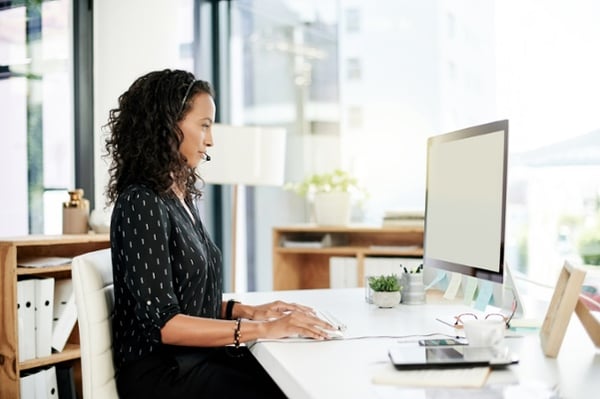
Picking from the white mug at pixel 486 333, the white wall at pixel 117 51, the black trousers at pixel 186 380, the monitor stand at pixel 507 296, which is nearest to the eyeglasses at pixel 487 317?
the monitor stand at pixel 507 296

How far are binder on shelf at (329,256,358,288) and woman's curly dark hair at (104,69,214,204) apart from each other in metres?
1.96

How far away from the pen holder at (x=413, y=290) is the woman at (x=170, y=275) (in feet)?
1.25

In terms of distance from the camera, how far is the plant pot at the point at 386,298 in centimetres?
186

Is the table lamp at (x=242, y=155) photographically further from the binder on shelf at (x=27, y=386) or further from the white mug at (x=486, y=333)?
the white mug at (x=486, y=333)

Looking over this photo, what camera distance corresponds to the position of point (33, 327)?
2711 millimetres

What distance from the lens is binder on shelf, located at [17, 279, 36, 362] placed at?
266 centimetres

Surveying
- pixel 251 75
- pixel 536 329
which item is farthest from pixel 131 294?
pixel 251 75

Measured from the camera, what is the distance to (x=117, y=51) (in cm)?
365

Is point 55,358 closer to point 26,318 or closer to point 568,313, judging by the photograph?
point 26,318

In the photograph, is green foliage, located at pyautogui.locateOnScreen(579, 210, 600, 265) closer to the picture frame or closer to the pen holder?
the pen holder

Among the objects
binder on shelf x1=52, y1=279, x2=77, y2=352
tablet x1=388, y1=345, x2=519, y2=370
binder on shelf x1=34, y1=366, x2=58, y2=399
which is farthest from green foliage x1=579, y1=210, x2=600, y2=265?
binder on shelf x1=34, y1=366, x2=58, y2=399

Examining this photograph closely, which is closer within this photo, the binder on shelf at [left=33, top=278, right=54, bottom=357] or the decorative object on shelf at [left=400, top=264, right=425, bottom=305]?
the decorative object on shelf at [left=400, top=264, right=425, bottom=305]

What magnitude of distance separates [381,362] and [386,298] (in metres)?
0.63

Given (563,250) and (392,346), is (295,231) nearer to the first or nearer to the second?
(563,250)
